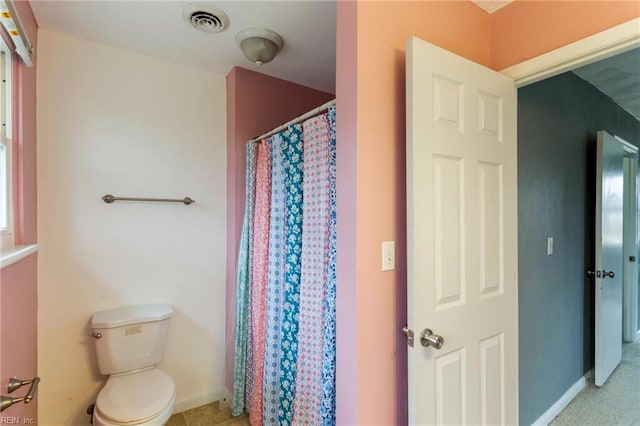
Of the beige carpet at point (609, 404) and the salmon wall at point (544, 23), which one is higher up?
the salmon wall at point (544, 23)

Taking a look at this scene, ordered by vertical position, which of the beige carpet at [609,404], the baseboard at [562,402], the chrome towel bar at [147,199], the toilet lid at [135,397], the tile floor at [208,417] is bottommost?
the tile floor at [208,417]

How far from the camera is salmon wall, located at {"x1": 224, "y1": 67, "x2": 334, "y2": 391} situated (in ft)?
7.12

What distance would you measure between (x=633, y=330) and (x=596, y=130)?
2230 mm

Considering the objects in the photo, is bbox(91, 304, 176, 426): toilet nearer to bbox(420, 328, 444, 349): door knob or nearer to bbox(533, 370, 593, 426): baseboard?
bbox(420, 328, 444, 349): door knob

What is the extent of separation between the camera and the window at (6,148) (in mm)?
1320

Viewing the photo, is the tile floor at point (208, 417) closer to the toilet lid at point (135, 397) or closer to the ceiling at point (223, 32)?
the toilet lid at point (135, 397)

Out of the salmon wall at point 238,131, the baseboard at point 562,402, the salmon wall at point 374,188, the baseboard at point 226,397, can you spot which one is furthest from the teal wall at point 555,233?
the baseboard at point 226,397

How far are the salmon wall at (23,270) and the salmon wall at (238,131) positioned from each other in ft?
3.42

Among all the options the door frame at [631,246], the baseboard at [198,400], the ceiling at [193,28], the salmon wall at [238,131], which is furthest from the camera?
the door frame at [631,246]

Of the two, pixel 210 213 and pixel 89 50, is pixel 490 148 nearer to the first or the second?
pixel 210 213

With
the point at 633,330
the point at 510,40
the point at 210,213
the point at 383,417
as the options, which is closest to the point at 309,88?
the point at 210,213

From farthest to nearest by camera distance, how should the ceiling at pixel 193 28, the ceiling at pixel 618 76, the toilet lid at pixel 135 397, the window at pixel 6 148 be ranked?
the ceiling at pixel 618 76 < the ceiling at pixel 193 28 < the toilet lid at pixel 135 397 < the window at pixel 6 148

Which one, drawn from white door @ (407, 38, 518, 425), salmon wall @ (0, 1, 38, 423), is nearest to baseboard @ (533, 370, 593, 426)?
white door @ (407, 38, 518, 425)

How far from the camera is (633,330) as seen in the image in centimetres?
316
